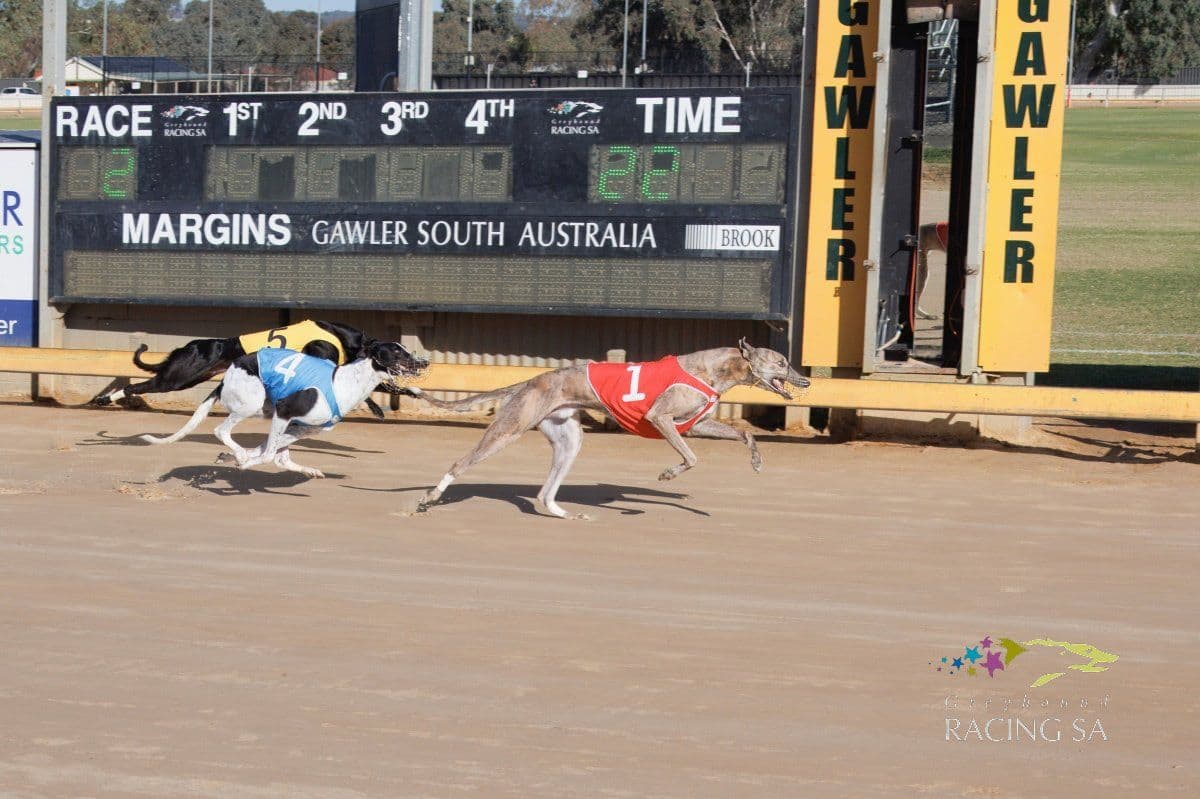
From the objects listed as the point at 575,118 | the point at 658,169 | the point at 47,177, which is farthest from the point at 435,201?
the point at 47,177

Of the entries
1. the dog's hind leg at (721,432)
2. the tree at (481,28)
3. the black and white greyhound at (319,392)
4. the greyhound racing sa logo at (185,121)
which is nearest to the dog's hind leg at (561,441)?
the dog's hind leg at (721,432)

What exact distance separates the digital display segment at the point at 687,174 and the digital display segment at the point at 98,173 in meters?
4.87

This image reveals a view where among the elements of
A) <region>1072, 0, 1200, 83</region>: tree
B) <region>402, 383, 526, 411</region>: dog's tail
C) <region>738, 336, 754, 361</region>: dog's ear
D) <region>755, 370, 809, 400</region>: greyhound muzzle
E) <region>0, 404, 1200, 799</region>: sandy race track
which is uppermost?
<region>1072, 0, 1200, 83</region>: tree

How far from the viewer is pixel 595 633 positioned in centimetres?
721

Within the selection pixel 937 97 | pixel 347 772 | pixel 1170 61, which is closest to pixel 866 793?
pixel 347 772

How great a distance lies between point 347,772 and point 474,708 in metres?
0.81

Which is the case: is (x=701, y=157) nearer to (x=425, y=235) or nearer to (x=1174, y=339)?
(x=425, y=235)

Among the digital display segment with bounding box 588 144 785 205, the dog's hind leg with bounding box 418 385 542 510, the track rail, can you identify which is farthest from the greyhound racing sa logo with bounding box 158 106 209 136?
the dog's hind leg with bounding box 418 385 542 510

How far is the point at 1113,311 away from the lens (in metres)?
22.6

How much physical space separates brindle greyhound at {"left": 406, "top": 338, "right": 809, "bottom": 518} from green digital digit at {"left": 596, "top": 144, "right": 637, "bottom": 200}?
13.9 ft

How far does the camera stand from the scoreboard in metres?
13.8

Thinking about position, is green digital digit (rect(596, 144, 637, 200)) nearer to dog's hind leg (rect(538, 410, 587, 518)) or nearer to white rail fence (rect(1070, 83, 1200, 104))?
dog's hind leg (rect(538, 410, 587, 518))

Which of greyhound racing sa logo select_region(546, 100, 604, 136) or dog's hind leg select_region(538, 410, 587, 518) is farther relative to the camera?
greyhound racing sa logo select_region(546, 100, 604, 136)

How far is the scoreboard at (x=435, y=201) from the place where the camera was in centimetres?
1384
